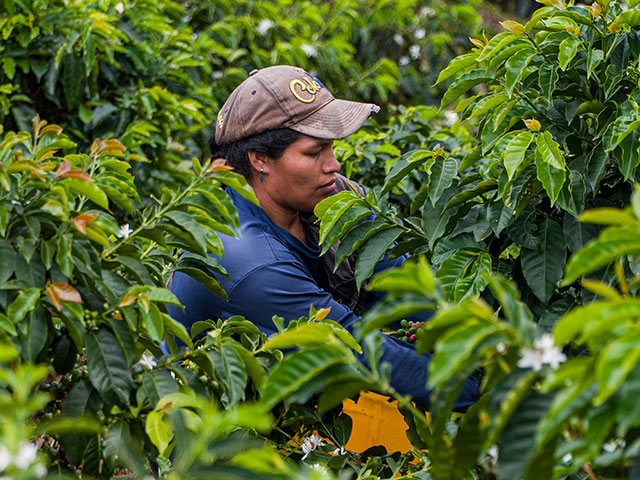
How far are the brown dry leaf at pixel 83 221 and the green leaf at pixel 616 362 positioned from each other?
946 mm

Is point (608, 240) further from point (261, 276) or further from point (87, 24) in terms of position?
point (87, 24)

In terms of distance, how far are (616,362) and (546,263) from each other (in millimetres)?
1046

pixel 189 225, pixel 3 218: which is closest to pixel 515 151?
pixel 189 225

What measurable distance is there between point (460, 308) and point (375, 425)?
125 cm

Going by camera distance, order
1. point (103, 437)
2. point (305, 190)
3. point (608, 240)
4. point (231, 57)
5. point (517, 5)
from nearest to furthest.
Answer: point (608, 240)
point (103, 437)
point (305, 190)
point (231, 57)
point (517, 5)

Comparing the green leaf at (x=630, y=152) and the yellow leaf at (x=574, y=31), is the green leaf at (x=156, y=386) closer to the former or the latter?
the green leaf at (x=630, y=152)

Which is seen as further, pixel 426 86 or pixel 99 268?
pixel 426 86

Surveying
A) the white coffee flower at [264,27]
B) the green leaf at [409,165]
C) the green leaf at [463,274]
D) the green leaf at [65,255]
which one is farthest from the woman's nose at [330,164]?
the white coffee flower at [264,27]

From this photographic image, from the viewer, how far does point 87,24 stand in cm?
364

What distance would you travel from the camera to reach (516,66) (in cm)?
190

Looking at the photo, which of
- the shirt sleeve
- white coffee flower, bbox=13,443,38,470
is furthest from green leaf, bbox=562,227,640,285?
the shirt sleeve

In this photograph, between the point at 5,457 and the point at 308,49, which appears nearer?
the point at 5,457

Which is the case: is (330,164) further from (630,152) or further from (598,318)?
(598,318)

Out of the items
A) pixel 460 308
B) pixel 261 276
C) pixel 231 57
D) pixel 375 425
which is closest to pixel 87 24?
pixel 231 57
